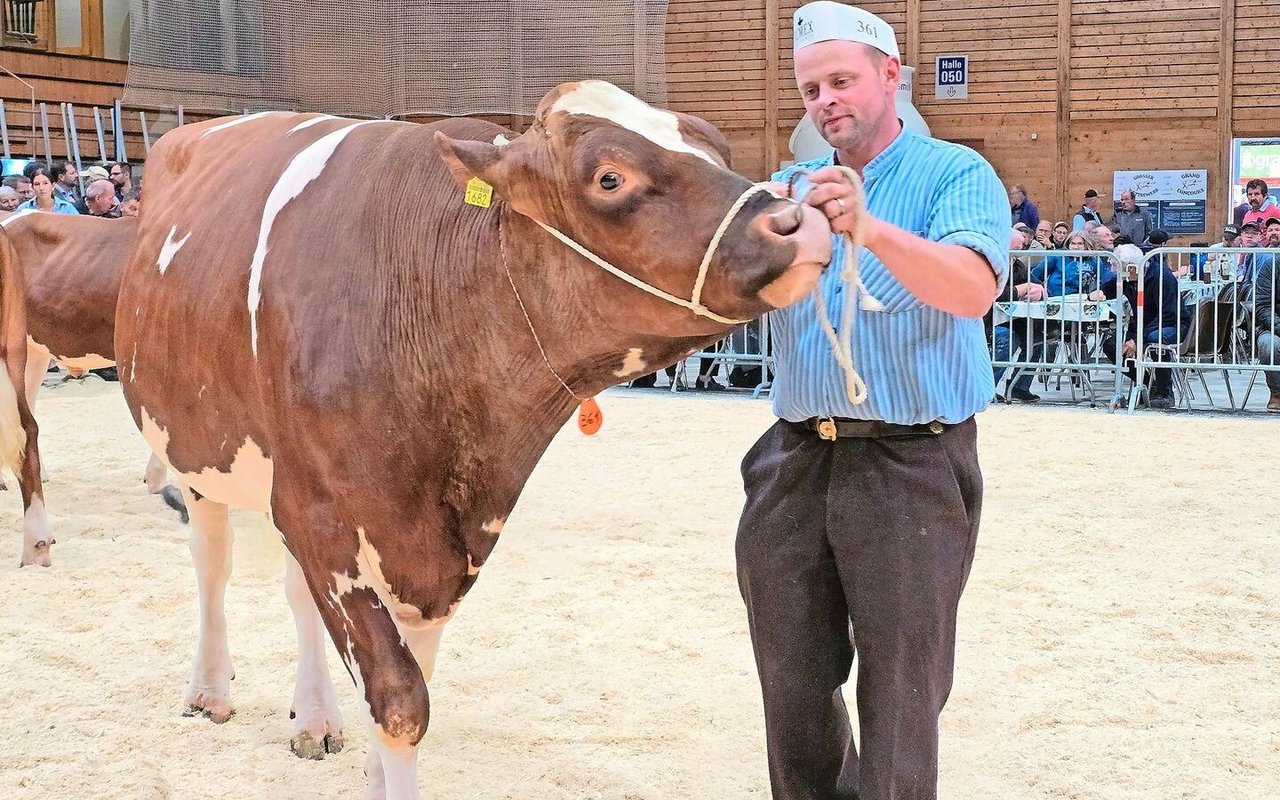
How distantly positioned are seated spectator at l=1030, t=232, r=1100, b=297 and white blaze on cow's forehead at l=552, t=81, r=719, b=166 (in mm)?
8326

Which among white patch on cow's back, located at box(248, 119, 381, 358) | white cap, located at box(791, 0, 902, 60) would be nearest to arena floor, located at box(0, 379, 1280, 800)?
white patch on cow's back, located at box(248, 119, 381, 358)

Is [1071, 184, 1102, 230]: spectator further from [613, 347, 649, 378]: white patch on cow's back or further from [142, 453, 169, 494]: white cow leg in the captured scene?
[613, 347, 649, 378]: white patch on cow's back

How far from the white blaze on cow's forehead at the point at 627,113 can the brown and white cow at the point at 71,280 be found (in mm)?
4814

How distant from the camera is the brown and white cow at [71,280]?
6.39m

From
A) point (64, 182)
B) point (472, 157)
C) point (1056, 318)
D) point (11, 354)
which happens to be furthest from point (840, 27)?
point (64, 182)

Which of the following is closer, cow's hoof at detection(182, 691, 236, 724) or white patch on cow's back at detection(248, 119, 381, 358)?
white patch on cow's back at detection(248, 119, 381, 358)

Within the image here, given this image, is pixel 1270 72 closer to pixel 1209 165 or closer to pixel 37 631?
pixel 1209 165

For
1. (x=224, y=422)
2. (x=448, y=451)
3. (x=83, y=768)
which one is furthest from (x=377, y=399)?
(x=83, y=768)

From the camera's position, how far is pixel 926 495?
91.3 inches

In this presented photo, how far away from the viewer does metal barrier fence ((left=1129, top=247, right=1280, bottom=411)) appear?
960 cm

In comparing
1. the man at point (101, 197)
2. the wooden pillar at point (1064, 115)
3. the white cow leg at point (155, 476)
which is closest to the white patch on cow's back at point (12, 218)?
the white cow leg at point (155, 476)

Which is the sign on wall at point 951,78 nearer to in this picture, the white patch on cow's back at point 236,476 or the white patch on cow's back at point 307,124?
the white patch on cow's back at point 307,124

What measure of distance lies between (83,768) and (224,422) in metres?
1.10

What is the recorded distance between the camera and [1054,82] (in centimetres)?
1806
